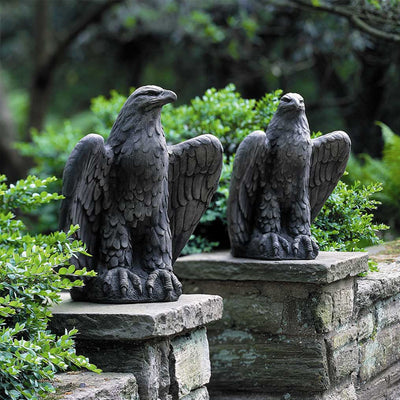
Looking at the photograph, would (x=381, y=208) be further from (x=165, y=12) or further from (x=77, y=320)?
(x=165, y=12)

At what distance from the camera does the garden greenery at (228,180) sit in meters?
4.11

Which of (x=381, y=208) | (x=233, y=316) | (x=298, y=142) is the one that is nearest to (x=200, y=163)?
(x=298, y=142)

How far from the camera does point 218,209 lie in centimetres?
509

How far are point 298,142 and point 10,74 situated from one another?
13867 millimetres

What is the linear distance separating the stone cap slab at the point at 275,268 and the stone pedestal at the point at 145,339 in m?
0.78

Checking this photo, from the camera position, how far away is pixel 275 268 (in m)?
3.71

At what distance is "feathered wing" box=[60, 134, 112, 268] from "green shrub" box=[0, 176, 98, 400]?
13 cm

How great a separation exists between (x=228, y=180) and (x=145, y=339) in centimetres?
251

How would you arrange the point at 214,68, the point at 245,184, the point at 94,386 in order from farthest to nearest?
the point at 214,68 → the point at 245,184 → the point at 94,386

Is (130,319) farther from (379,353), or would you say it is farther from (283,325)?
(379,353)

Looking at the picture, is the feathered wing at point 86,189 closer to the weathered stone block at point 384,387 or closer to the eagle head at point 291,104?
the eagle head at point 291,104

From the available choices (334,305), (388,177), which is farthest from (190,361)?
(388,177)

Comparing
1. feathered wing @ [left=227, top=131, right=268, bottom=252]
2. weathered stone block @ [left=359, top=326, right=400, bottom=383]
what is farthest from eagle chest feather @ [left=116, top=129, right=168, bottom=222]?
weathered stone block @ [left=359, top=326, right=400, bottom=383]

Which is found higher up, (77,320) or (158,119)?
(158,119)
